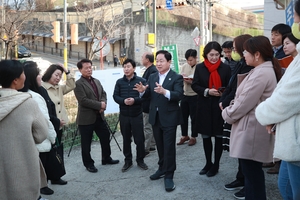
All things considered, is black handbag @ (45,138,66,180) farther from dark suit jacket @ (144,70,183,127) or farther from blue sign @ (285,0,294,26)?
blue sign @ (285,0,294,26)

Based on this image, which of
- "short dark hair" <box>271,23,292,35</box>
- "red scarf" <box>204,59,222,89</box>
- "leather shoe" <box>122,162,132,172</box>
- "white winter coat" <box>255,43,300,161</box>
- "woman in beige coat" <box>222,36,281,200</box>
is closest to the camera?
"white winter coat" <box>255,43,300,161</box>

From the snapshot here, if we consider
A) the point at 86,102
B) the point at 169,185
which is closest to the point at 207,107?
the point at 169,185

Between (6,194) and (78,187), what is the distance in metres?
2.11

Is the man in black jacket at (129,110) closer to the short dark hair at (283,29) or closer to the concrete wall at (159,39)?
the short dark hair at (283,29)

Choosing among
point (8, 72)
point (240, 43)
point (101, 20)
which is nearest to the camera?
point (8, 72)

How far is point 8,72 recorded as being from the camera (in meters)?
2.86

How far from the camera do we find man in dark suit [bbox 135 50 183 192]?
447 cm

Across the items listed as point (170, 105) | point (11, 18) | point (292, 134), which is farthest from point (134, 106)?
point (11, 18)

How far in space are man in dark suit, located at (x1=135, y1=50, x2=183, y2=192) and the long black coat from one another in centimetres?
28

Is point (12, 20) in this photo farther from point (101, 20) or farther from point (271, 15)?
point (271, 15)

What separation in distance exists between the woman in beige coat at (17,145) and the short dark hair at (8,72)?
19mm

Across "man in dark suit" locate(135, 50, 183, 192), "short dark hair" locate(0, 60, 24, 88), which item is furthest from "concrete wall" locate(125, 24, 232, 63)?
"short dark hair" locate(0, 60, 24, 88)

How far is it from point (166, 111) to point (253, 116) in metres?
1.49

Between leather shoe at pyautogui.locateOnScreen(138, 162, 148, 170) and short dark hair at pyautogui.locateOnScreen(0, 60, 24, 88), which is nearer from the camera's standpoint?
short dark hair at pyautogui.locateOnScreen(0, 60, 24, 88)
